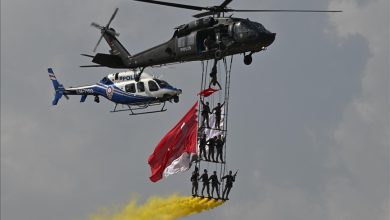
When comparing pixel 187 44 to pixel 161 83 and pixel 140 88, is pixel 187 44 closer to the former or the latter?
pixel 161 83

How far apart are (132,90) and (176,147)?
16.0 m

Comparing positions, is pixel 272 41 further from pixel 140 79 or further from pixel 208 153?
pixel 140 79

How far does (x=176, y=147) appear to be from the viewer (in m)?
71.1

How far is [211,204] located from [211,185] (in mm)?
2153

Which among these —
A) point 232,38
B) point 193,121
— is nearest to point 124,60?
point 193,121

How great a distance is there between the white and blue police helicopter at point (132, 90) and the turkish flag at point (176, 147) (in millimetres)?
12252

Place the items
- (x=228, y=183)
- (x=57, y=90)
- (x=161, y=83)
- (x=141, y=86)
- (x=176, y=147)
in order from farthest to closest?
1. (x=57, y=90)
2. (x=141, y=86)
3. (x=161, y=83)
4. (x=176, y=147)
5. (x=228, y=183)

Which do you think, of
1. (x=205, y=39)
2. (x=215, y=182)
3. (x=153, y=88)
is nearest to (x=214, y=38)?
(x=205, y=39)

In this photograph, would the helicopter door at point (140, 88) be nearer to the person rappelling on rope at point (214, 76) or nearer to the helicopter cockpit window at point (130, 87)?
the helicopter cockpit window at point (130, 87)

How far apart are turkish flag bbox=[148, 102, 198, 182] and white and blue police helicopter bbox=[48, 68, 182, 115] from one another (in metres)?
12.3

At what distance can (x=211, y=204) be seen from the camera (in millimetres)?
64938

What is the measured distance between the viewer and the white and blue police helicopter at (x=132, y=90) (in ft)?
279

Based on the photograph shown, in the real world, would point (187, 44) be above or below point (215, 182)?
above

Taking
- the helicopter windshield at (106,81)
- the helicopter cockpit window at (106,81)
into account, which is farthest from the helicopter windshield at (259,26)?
the helicopter cockpit window at (106,81)
